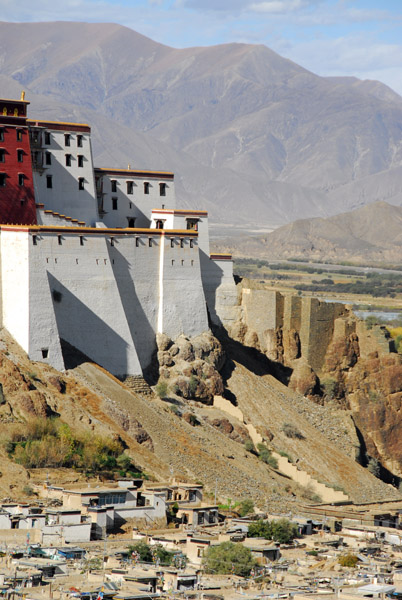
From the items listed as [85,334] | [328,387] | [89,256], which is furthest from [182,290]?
[328,387]

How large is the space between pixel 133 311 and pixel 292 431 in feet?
31.5

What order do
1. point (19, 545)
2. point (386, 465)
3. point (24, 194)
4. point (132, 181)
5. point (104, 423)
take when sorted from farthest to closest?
point (386, 465), point (132, 181), point (24, 194), point (104, 423), point (19, 545)

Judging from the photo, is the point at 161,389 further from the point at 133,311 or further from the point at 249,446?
the point at 249,446

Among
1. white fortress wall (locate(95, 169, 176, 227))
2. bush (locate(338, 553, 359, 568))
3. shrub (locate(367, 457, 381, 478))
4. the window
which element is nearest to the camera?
bush (locate(338, 553, 359, 568))

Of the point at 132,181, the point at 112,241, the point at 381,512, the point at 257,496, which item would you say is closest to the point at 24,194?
the point at 112,241

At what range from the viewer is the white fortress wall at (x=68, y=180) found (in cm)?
5819

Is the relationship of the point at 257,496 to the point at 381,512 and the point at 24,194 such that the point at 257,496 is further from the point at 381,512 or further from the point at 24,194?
the point at 24,194

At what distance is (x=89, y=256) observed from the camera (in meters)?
54.3

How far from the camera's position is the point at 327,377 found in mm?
68375

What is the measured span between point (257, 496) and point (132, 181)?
18084 millimetres

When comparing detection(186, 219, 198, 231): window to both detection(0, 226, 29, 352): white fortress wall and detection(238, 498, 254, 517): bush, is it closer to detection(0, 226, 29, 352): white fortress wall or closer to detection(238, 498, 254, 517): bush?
detection(0, 226, 29, 352): white fortress wall

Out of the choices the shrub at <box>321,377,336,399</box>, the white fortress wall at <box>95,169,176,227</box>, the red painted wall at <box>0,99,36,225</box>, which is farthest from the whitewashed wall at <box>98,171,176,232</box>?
the shrub at <box>321,377,336,399</box>

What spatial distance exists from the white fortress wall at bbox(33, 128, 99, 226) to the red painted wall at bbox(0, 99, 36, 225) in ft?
6.56

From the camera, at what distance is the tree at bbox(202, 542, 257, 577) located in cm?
3791
